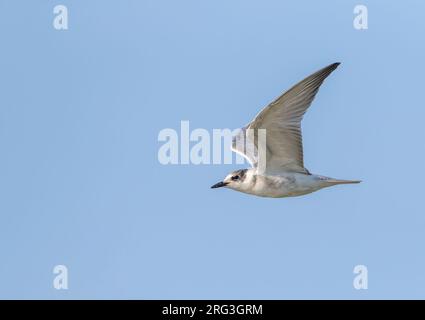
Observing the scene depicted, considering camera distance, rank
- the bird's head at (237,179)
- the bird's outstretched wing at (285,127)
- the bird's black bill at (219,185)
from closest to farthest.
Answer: the bird's outstretched wing at (285,127)
the bird's head at (237,179)
the bird's black bill at (219,185)

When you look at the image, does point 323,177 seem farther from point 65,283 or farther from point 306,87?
point 65,283

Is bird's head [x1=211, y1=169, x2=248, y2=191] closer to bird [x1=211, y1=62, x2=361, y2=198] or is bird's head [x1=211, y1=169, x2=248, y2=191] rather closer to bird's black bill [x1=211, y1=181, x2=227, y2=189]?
bird [x1=211, y1=62, x2=361, y2=198]

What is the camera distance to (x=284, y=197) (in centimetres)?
1806

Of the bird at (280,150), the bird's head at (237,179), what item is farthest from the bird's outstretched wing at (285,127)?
the bird's head at (237,179)

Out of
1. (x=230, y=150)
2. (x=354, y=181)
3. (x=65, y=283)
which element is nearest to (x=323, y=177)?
(x=354, y=181)

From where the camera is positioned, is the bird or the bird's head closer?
the bird

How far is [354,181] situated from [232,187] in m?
2.15

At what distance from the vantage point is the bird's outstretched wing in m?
17.2

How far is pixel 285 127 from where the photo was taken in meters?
17.5

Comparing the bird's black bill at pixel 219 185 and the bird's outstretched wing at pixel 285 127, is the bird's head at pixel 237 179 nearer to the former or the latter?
the bird's black bill at pixel 219 185

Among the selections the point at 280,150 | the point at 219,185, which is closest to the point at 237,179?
the point at 219,185

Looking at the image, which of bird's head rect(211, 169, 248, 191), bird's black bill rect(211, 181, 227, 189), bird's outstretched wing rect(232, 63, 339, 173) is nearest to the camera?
→ bird's outstretched wing rect(232, 63, 339, 173)

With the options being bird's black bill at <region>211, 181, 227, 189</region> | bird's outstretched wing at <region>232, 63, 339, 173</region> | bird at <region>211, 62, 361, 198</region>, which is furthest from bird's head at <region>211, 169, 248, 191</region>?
bird's outstretched wing at <region>232, 63, 339, 173</region>

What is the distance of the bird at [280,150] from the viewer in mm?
17297
